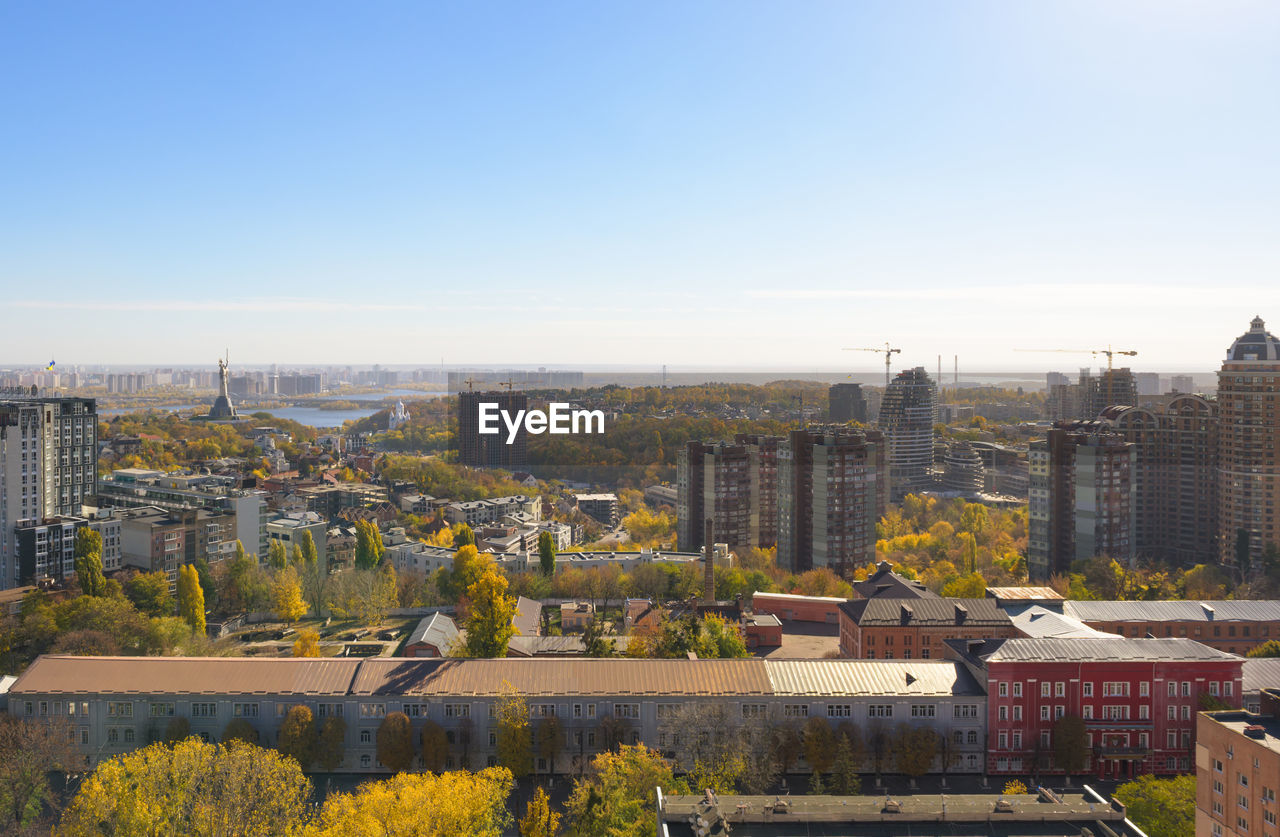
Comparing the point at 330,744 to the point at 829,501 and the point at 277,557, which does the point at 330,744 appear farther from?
the point at 829,501

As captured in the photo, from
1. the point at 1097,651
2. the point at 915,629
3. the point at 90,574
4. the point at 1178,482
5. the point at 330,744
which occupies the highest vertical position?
the point at 1178,482

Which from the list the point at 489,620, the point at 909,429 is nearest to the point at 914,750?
the point at 489,620

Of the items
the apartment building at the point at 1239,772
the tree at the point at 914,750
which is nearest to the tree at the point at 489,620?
the tree at the point at 914,750

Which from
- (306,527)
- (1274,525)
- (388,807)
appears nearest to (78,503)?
(306,527)

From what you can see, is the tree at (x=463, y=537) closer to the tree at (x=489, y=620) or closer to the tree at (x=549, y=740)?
the tree at (x=489, y=620)

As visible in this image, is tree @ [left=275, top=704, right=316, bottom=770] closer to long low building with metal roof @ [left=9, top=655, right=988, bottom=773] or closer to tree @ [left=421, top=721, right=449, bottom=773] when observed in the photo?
long low building with metal roof @ [left=9, top=655, right=988, bottom=773]

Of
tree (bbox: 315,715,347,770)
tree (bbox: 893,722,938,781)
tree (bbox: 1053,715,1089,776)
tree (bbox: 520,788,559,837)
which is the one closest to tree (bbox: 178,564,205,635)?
tree (bbox: 315,715,347,770)
